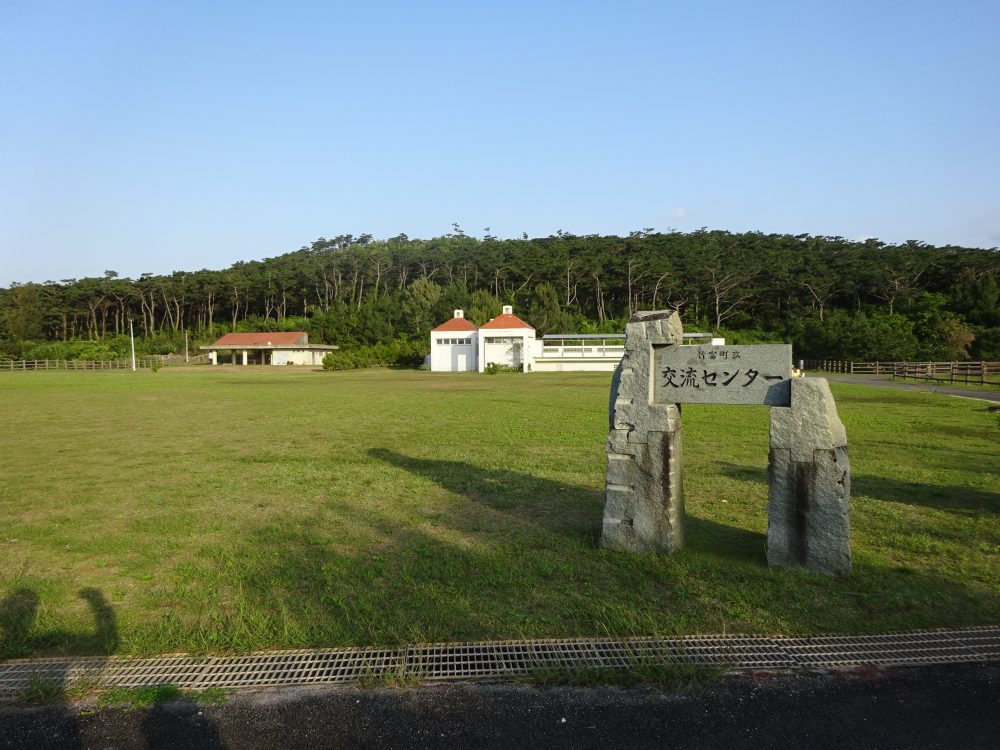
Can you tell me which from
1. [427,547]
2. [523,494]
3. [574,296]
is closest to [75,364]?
[574,296]

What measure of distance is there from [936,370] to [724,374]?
133ft

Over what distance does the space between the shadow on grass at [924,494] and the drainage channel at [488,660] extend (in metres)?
4.28

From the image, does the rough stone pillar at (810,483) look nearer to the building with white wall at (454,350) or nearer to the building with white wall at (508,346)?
the building with white wall at (508,346)

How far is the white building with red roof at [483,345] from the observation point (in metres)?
60.5

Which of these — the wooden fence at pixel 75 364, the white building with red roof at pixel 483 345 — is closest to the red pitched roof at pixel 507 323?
the white building with red roof at pixel 483 345

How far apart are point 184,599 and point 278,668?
5.25ft

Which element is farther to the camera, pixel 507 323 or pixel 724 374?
pixel 507 323

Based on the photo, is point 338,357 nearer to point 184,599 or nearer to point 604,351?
point 604,351

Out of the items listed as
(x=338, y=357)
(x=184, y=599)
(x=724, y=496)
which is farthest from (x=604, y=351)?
(x=184, y=599)

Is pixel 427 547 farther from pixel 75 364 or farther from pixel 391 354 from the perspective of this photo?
pixel 75 364

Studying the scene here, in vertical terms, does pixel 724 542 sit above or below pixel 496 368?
above

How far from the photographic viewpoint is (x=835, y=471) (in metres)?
5.22

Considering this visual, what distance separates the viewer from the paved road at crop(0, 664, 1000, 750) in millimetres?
3135

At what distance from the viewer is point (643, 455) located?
590cm
